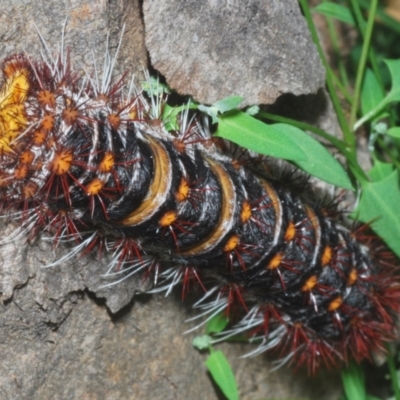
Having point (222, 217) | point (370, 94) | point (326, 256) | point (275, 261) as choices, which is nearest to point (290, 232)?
point (275, 261)

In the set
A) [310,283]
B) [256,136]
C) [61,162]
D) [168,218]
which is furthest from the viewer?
[310,283]

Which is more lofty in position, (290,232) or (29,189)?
(29,189)

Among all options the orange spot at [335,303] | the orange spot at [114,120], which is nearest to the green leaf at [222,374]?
the orange spot at [335,303]

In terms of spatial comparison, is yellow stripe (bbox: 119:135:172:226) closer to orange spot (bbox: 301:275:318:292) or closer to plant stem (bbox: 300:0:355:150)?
orange spot (bbox: 301:275:318:292)

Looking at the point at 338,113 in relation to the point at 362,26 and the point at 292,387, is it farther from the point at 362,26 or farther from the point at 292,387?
the point at 292,387

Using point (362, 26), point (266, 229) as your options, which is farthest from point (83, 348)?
point (362, 26)

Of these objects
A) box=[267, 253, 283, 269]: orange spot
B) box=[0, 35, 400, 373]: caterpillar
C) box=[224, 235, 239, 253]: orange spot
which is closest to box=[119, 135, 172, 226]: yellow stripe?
box=[0, 35, 400, 373]: caterpillar

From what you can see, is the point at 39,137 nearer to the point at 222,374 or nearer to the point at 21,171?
the point at 21,171
